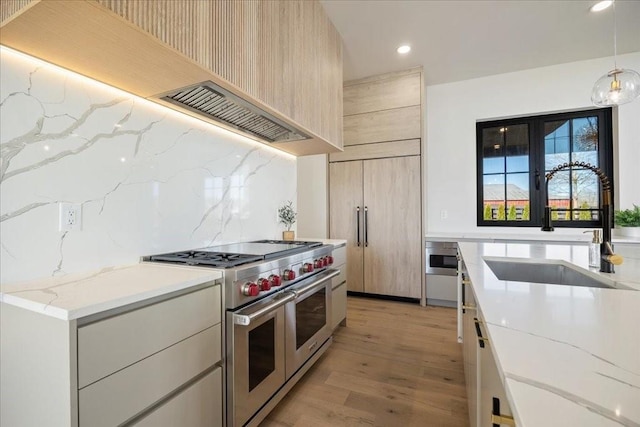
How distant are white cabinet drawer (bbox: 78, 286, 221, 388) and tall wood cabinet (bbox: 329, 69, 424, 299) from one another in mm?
2754

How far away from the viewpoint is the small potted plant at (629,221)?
10.1 ft

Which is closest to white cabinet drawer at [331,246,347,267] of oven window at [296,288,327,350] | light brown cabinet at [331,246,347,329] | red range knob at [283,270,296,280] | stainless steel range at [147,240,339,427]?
light brown cabinet at [331,246,347,329]

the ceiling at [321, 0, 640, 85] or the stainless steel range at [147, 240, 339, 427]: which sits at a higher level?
the ceiling at [321, 0, 640, 85]

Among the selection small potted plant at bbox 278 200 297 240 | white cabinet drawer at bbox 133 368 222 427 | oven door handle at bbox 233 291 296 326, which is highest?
small potted plant at bbox 278 200 297 240

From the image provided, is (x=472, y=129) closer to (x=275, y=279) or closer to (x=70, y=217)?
(x=275, y=279)

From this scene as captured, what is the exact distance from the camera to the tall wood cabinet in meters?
3.62

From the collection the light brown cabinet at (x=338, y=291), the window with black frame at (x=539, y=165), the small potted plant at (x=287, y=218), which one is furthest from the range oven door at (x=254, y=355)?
the window with black frame at (x=539, y=165)

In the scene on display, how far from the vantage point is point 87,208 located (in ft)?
4.54

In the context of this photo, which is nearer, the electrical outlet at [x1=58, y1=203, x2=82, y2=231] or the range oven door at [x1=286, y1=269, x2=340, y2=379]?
the electrical outlet at [x1=58, y1=203, x2=82, y2=231]

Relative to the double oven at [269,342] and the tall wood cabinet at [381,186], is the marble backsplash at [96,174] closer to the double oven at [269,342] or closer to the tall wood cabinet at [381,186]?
the double oven at [269,342]

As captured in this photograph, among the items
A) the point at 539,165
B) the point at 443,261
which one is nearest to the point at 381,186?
the point at 443,261

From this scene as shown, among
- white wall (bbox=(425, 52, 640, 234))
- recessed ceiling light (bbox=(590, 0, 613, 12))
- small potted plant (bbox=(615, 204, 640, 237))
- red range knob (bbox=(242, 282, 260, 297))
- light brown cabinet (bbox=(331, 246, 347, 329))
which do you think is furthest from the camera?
white wall (bbox=(425, 52, 640, 234))

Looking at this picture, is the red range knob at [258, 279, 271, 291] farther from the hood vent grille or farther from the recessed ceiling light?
the recessed ceiling light

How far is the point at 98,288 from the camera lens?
1.07 meters
